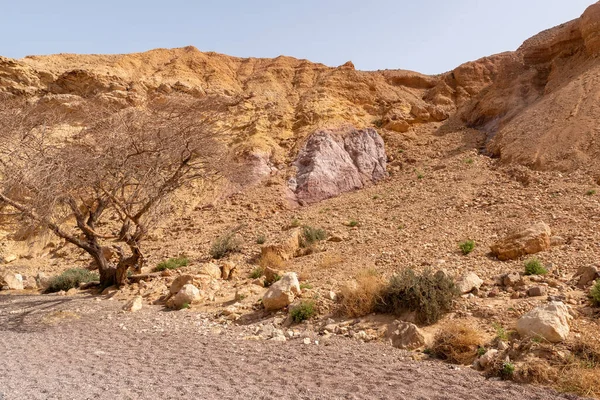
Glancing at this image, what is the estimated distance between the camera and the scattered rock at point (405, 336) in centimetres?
479

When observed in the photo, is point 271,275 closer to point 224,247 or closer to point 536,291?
point 224,247

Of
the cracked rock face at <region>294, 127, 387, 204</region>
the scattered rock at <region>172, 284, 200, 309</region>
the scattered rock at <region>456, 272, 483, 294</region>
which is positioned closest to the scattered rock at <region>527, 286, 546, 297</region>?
the scattered rock at <region>456, 272, 483, 294</region>

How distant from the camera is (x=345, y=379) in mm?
4039

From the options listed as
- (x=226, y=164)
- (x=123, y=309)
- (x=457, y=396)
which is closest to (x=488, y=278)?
(x=457, y=396)

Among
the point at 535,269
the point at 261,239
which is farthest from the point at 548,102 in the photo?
the point at 261,239

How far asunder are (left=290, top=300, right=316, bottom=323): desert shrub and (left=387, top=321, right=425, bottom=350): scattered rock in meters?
1.22

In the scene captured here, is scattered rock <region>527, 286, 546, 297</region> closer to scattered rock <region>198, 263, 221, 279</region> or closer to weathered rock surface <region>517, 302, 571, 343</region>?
weathered rock surface <region>517, 302, 571, 343</region>

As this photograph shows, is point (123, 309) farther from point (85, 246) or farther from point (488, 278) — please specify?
point (488, 278)

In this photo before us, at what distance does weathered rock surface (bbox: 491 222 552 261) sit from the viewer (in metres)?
7.30

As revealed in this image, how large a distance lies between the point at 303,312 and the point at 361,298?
0.82 meters

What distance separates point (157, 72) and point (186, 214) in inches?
430

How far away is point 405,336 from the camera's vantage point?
16.1 feet

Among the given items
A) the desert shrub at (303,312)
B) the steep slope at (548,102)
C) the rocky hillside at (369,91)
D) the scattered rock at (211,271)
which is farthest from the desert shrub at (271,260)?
the steep slope at (548,102)

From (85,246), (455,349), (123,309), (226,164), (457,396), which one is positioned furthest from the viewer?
(226,164)
